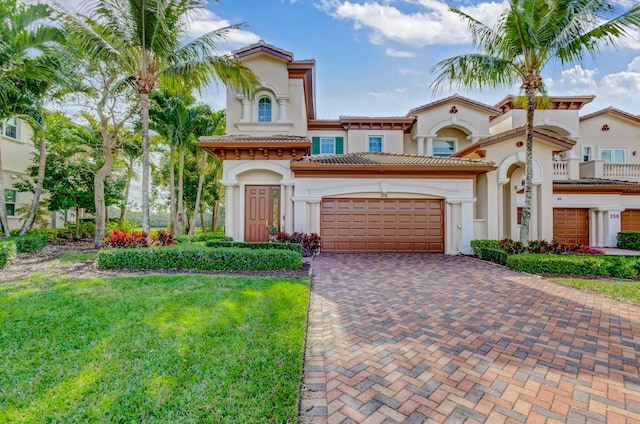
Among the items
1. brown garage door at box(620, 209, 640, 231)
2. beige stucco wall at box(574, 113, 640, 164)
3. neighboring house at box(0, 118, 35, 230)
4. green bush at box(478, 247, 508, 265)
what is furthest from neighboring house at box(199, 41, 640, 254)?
neighboring house at box(0, 118, 35, 230)

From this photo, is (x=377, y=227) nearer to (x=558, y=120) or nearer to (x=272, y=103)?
(x=272, y=103)

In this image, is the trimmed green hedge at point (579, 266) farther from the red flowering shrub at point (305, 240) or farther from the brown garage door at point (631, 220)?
the brown garage door at point (631, 220)

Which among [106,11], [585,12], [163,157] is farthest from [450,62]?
[163,157]

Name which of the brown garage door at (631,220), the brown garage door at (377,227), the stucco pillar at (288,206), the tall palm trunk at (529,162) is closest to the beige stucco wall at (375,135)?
the brown garage door at (377,227)

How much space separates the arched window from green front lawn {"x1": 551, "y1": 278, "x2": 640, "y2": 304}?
514 inches

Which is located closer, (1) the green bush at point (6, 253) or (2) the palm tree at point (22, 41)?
(1) the green bush at point (6, 253)

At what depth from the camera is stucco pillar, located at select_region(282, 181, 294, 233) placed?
41.2 ft

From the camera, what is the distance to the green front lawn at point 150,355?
257 centimetres

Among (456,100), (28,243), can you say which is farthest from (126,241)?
(456,100)

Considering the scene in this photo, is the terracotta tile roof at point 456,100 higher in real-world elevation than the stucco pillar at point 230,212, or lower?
higher

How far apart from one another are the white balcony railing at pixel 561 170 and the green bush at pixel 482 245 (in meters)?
9.26

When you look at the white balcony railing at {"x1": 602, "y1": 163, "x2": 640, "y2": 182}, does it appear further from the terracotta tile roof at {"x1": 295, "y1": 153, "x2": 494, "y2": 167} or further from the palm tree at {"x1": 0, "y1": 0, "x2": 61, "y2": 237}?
the palm tree at {"x1": 0, "y1": 0, "x2": 61, "y2": 237}

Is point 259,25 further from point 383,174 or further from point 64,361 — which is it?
point 64,361

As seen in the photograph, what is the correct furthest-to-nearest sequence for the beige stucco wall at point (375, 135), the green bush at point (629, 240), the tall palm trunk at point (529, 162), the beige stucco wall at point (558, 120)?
the beige stucco wall at point (558, 120)
the beige stucco wall at point (375, 135)
the green bush at point (629, 240)
the tall palm trunk at point (529, 162)
